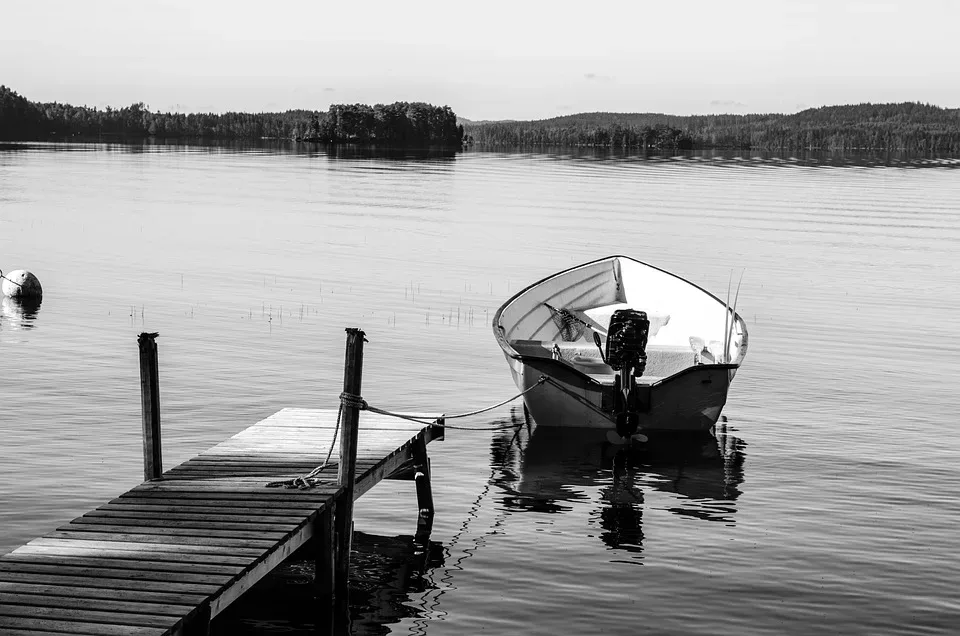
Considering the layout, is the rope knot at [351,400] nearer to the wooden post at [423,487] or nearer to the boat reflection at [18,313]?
the wooden post at [423,487]

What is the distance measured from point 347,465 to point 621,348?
7.35 m

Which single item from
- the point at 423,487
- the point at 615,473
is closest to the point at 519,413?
the point at 615,473

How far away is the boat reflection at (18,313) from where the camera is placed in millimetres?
29359

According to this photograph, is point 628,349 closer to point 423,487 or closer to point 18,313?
point 423,487

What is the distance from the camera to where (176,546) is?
34.7 feet

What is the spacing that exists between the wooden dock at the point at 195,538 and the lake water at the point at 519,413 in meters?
1.24

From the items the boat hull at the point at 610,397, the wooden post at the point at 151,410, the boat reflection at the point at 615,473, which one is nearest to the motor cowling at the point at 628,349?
the boat hull at the point at 610,397

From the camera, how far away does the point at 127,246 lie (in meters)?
45.9

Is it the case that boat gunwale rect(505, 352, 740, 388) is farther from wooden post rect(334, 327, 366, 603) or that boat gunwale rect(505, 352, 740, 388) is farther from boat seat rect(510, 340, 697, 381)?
wooden post rect(334, 327, 366, 603)

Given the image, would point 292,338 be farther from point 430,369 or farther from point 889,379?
point 889,379

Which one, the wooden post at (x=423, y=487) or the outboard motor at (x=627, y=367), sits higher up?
the outboard motor at (x=627, y=367)

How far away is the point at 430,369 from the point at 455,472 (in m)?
6.90

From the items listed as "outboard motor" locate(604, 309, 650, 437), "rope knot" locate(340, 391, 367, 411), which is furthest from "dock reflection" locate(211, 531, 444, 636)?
"outboard motor" locate(604, 309, 650, 437)

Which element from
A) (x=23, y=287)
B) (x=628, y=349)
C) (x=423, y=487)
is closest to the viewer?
(x=423, y=487)
